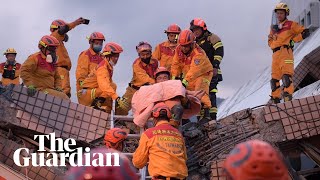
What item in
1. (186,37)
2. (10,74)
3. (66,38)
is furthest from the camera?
(10,74)

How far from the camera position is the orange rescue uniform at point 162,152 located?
250 inches

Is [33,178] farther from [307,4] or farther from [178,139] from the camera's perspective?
[307,4]

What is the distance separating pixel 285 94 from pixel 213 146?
210 centimetres

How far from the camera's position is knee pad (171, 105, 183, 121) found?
7.12 m

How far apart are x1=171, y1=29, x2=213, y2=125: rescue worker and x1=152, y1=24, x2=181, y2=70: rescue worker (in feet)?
3.34

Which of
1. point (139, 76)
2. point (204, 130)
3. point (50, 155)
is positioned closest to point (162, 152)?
point (50, 155)

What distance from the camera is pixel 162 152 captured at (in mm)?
6316

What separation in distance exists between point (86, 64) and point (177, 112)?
3430 mm

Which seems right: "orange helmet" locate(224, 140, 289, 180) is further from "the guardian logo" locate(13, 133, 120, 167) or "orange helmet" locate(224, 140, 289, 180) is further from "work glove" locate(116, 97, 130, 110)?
"work glove" locate(116, 97, 130, 110)

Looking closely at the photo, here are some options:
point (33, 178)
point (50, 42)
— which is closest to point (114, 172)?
point (33, 178)

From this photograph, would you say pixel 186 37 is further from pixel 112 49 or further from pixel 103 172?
pixel 103 172

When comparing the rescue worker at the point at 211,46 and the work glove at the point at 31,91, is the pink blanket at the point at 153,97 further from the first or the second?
the rescue worker at the point at 211,46

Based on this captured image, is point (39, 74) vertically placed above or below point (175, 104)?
above

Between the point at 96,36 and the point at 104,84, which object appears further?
the point at 96,36
